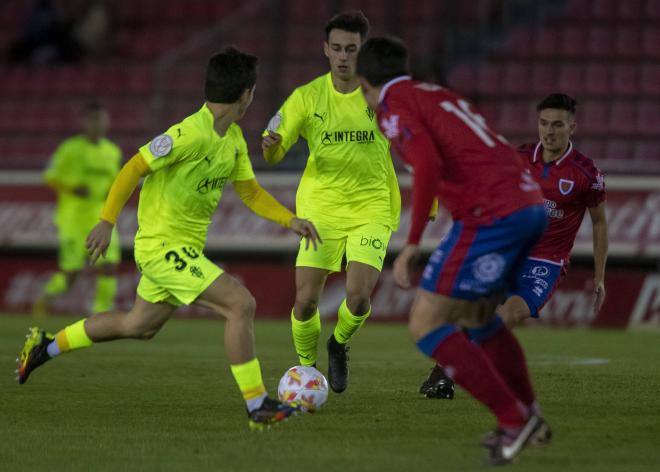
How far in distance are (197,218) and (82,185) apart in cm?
834

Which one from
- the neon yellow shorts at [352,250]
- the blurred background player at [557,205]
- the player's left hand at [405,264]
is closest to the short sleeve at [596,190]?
the blurred background player at [557,205]

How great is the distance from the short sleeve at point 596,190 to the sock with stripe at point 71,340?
3.16 meters

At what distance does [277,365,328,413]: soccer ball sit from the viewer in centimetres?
700

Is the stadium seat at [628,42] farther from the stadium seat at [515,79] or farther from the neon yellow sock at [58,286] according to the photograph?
the neon yellow sock at [58,286]

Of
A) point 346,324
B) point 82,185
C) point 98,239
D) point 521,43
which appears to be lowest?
point 346,324

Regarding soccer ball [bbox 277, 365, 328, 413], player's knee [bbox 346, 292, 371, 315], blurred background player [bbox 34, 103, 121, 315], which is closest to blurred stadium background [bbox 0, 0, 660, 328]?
blurred background player [bbox 34, 103, 121, 315]

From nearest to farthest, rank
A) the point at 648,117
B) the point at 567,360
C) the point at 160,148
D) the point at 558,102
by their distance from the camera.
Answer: the point at 160,148
the point at 558,102
the point at 567,360
the point at 648,117

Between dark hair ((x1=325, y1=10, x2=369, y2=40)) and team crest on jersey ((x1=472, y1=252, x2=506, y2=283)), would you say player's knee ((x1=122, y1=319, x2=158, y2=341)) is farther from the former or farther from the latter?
dark hair ((x1=325, y1=10, x2=369, y2=40))

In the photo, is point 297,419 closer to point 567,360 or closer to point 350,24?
point 350,24

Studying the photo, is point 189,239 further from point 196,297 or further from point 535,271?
point 535,271

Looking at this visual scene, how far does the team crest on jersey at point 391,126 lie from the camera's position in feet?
18.2

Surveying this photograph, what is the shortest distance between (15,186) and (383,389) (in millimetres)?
9745

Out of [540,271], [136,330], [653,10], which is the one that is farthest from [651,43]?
[136,330]

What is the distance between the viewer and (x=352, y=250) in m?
8.09
